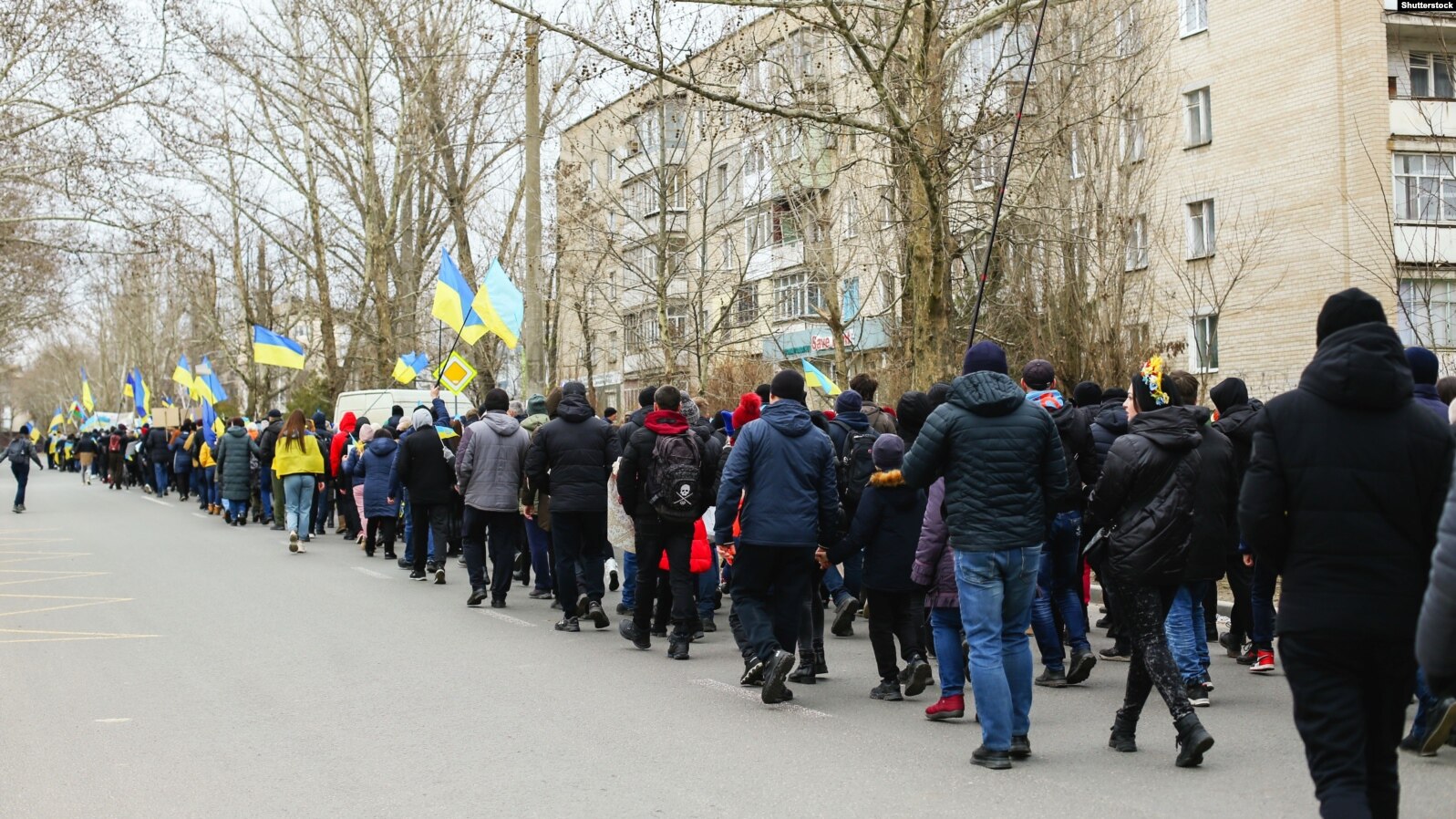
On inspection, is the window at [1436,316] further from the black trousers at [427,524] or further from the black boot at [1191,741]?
the black boot at [1191,741]

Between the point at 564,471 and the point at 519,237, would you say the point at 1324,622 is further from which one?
the point at 519,237

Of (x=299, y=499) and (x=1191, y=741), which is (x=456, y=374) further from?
(x=1191, y=741)

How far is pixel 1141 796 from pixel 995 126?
37.7 ft

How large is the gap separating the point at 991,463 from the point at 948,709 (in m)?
1.79

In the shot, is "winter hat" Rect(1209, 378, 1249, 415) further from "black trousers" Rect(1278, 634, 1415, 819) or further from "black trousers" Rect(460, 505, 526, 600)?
"black trousers" Rect(460, 505, 526, 600)

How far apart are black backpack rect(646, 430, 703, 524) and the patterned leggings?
3777 millimetres

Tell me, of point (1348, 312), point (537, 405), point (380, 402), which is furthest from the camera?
point (380, 402)

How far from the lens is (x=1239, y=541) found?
925cm

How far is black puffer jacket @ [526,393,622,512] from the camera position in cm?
1156

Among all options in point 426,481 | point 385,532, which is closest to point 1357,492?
point 426,481

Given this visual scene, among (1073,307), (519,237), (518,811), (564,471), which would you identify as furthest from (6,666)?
(519,237)

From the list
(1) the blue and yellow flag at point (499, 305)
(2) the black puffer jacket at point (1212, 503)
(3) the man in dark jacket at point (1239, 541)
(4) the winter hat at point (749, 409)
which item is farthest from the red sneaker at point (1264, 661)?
(1) the blue and yellow flag at point (499, 305)

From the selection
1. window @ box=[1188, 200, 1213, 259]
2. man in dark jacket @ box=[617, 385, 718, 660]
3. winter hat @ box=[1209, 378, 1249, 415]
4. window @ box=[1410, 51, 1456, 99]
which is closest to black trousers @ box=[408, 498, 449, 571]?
man in dark jacket @ box=[617, 385, 718, 660]

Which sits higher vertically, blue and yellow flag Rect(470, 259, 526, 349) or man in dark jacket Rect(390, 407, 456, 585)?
blue and yellow flag Rect(470, 259, 526, 349)
